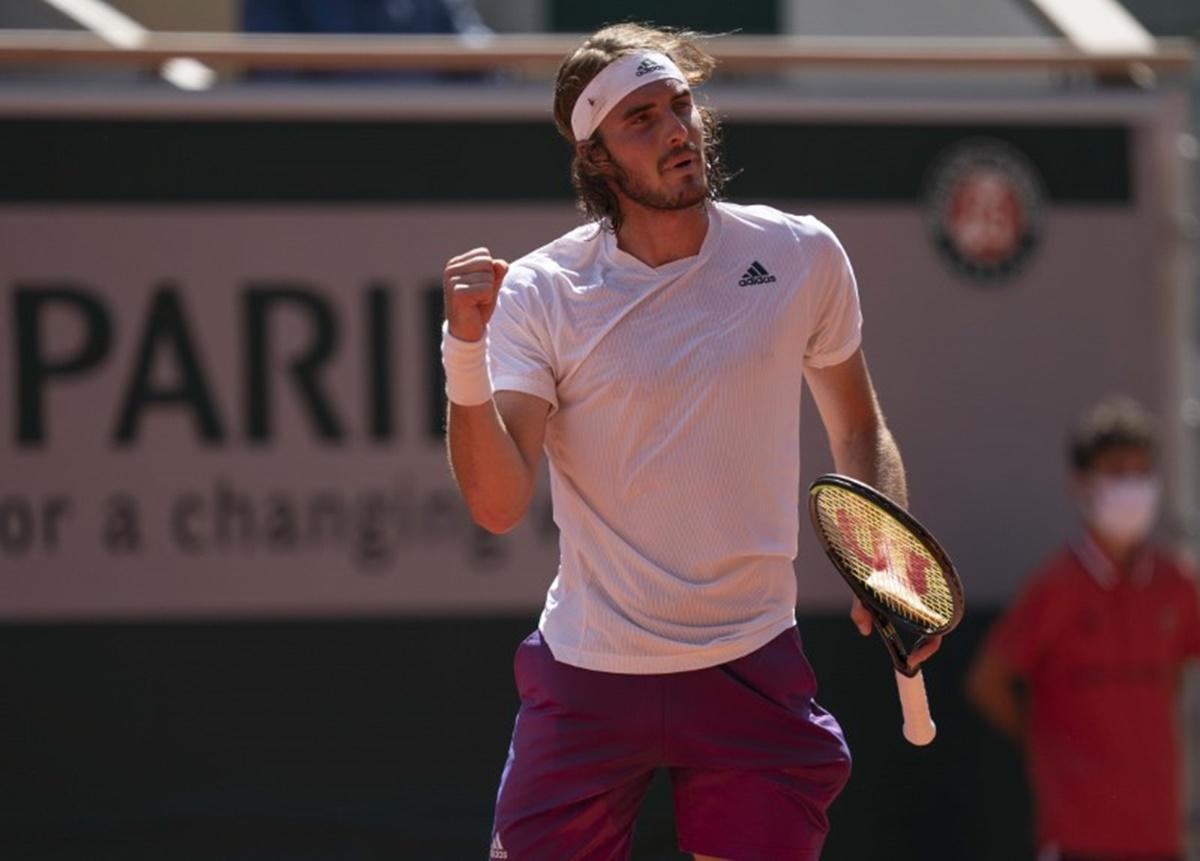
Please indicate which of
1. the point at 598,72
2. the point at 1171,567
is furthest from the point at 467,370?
the point at 1171,567

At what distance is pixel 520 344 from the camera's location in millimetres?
3834

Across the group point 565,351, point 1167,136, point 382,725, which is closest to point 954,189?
point 1167,136

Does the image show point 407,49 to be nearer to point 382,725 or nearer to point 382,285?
point 382,285

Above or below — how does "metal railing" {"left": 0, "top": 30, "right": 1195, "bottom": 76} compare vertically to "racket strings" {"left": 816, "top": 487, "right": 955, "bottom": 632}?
above

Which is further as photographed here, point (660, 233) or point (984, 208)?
point (984, 208)

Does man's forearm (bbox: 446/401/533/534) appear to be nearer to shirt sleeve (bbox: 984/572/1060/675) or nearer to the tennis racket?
the tennis racket

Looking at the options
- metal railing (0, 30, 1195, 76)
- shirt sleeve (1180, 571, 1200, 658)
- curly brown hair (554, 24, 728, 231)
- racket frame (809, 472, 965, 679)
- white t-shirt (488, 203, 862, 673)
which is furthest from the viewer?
shirt sleeve (1180, 571, 1200, 658)

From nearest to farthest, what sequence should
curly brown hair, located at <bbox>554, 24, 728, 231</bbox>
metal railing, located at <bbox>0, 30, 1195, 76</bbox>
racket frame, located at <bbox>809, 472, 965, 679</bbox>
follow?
racket frame, located at <bbox>809, 472, 965, 679</bbox>, curly brown hair, located at <bbox>554, 24, 728, 231</bbox>, metal railing, located at <bbox>0, 30, 1195, 76</bbox>

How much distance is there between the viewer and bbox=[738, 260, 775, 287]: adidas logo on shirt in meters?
3.88

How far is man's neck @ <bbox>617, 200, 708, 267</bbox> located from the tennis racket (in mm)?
462

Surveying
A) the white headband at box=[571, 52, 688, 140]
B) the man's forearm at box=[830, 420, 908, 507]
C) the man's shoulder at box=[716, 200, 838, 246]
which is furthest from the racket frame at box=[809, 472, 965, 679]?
the white headband at box=[571, 52, 688, 140]

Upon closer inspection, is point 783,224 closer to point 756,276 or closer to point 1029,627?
point 756,276

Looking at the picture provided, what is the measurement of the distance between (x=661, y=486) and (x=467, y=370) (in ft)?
1.39

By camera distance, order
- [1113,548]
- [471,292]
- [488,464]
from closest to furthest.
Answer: [471,292] → [488,464] → [1113,548]
